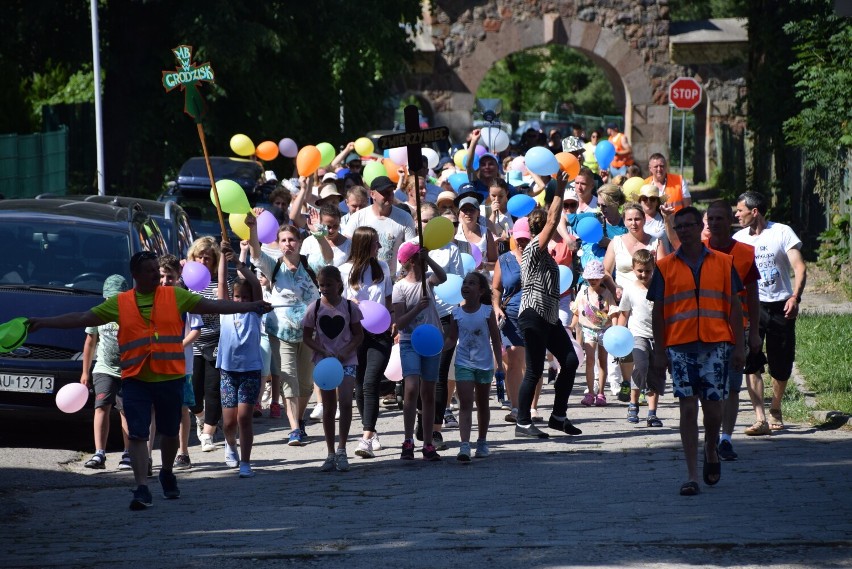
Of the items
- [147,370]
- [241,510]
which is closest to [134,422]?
[147,370]

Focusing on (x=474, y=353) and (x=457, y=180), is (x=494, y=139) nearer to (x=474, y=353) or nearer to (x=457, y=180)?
(x=457, y=180)

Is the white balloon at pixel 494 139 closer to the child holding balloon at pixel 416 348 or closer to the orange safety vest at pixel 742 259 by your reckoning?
the child holding balloon at pixel 416 348

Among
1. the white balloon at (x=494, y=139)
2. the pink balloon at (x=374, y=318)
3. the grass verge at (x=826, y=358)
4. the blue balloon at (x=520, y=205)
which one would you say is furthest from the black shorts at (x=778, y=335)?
the white balloon at (x=494, y=139)

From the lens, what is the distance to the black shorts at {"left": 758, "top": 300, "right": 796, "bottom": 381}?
11.0 meters

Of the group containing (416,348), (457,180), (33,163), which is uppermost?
(33,163)

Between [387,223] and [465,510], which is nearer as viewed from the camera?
[465,510]

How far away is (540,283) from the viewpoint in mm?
11078

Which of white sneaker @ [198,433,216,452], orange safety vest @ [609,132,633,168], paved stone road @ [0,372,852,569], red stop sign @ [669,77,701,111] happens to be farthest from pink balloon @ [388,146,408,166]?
red stop sign @ [669,77,701,111]

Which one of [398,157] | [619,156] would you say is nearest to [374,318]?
[398,157]

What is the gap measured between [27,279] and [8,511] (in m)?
2.79

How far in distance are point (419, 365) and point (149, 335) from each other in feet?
7.53

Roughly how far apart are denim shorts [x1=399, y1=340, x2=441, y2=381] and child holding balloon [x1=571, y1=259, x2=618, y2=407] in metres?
2.61

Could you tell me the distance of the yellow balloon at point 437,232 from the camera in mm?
10844

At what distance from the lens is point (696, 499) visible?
8469mm
